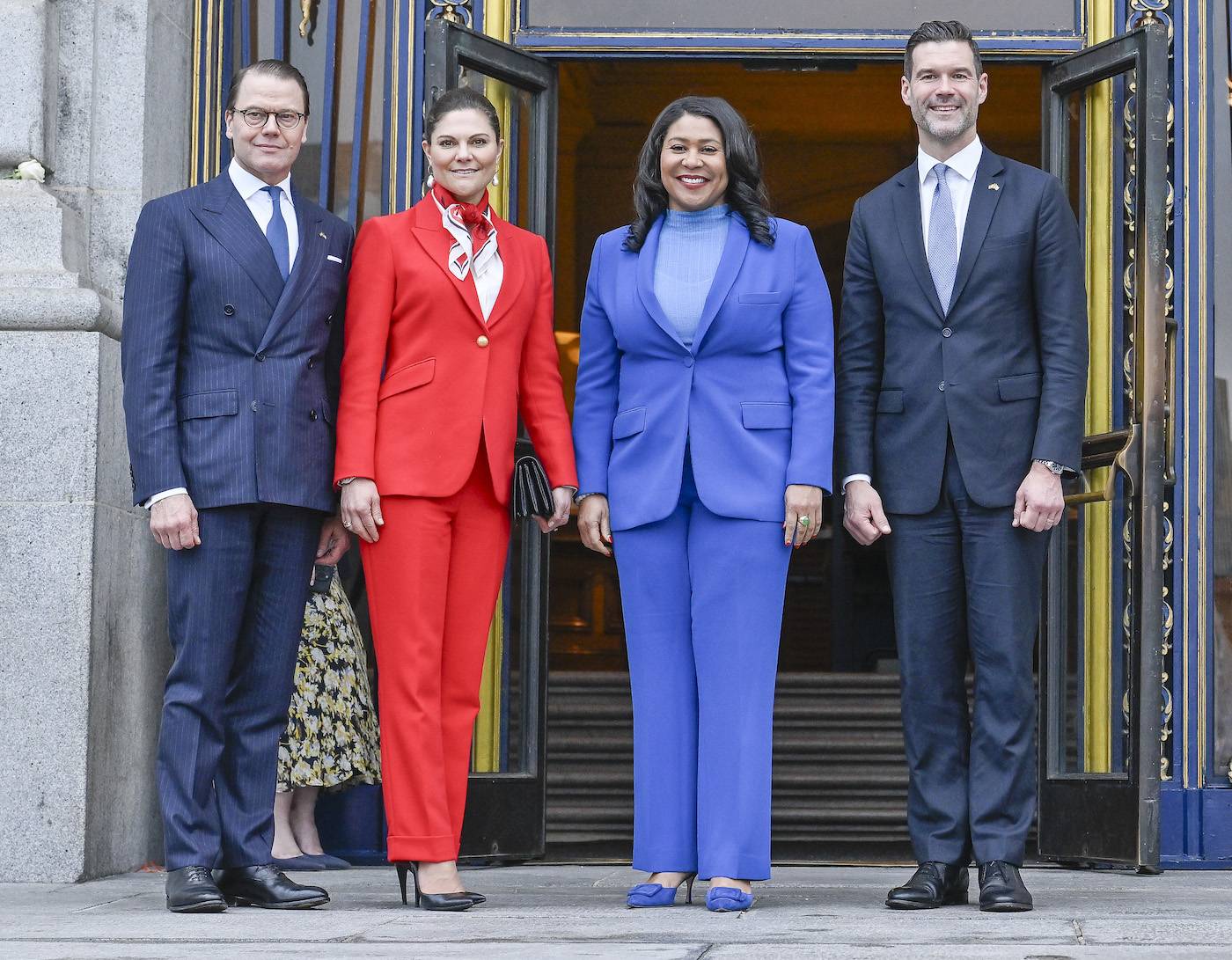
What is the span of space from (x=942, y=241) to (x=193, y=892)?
2499mm

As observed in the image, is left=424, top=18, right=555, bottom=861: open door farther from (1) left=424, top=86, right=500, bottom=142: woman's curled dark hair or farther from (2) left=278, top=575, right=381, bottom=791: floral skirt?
(1) left=424, top=86, right=500, bottom=142: woman's curled dark hair

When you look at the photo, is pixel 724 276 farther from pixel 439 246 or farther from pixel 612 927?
pixel 612 927

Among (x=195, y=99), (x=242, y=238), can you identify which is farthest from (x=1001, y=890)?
(x=195, y=99)

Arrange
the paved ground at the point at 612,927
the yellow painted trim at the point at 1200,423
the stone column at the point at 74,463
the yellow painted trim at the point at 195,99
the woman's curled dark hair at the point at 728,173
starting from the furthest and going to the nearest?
1. the yellow painted trim at the point at 195,99
2. the yellow painted trim at the point at 1200,423
3. the stone column at the point at 74,463
4. the woman's curled dark hair at the point at 728,173
5. the paved ground at the point at 612,927

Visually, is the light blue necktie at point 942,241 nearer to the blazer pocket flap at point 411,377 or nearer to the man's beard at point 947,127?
the man's beard at point 947,127

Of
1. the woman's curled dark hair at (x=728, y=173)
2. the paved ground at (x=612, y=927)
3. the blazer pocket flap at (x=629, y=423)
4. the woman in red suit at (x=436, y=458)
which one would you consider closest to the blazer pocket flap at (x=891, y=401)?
the woman's curled dark hair at (x=728, y=173)

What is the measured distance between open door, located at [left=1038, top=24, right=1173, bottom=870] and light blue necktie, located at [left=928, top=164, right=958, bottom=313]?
3.71ft

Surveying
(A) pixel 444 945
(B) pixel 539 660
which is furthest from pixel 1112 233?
(A) pixel 444 945

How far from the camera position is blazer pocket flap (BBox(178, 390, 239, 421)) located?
14.9ft

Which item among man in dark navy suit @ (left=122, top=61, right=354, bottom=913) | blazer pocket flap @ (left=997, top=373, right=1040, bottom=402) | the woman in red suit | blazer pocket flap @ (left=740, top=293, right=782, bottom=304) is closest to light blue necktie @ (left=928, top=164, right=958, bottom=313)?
blazer pocket flap @ (left=997, top=373, right=1040, bottom=402)

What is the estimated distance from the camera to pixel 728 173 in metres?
4.76

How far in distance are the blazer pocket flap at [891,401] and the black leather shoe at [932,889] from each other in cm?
115

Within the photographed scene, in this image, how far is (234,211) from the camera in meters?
4.67

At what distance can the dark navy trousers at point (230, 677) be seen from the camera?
4.52 m
